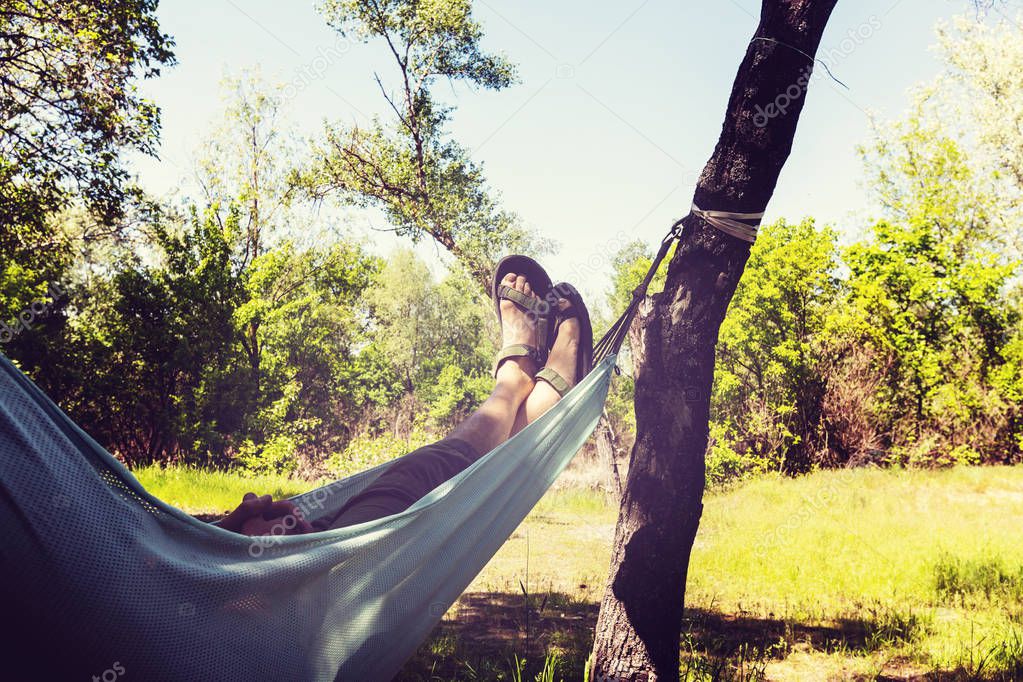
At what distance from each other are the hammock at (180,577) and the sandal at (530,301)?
102cm

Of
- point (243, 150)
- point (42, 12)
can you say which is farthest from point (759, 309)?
point (243, 150)

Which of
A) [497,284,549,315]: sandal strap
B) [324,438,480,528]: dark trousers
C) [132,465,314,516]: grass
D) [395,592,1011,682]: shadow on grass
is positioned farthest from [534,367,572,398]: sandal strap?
[132,465,314,516]: grass

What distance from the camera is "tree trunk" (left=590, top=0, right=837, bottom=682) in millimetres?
1468

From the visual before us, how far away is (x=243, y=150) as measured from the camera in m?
11.2

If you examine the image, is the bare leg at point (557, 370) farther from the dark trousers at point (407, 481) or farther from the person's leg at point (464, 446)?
the dark trousers at point (407, 481)

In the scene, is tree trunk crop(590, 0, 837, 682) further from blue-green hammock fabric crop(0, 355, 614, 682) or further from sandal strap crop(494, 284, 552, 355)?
sandal strap crop(494, 284, 552, 355)

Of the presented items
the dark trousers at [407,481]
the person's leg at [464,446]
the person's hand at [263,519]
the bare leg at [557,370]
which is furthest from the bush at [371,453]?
the person's hand at [263,519]

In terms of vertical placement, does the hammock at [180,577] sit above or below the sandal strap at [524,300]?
below

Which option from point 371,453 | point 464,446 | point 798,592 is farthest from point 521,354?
point 371,453

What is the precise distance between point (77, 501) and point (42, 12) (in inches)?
177

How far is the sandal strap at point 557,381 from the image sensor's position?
223cm

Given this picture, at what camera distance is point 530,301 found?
2467 mm

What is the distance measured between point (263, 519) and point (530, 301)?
4.41 ft

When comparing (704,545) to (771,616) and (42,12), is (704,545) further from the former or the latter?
(42,12)
